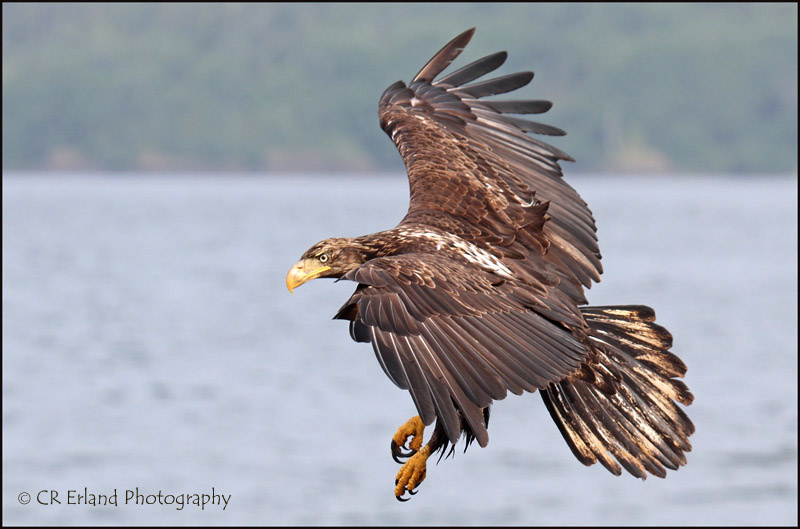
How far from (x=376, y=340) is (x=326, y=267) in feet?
4.01

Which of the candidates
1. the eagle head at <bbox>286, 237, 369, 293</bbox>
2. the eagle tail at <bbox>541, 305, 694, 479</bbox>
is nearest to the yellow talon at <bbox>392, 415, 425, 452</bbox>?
the eagle tail at <bbox>541, 305, 694, 479</bbox>

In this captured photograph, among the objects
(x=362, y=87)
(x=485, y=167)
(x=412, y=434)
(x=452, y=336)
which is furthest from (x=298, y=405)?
(x=362, y=87)

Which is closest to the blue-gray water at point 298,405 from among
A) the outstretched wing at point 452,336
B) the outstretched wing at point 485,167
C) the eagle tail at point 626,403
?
the outstretched wing at point 485,167

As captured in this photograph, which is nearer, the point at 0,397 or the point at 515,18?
the point at 0,397

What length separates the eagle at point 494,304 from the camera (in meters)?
6.02

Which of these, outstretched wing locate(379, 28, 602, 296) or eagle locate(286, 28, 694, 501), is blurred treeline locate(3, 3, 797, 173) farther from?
eagle locate(286, 28, 694, 501)

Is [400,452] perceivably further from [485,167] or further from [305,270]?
[485,167]

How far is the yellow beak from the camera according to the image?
699 cm

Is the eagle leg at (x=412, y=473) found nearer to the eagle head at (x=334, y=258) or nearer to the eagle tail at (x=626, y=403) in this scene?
the eagle tail at (x=626, y=403)

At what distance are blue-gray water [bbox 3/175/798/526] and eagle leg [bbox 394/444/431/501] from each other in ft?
70.7

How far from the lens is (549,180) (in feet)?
27.4

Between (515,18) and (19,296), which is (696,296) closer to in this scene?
(19,296)

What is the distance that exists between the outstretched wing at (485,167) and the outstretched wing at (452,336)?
882 mm

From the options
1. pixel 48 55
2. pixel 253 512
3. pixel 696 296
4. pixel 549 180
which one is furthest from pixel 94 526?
pixel 48 55
